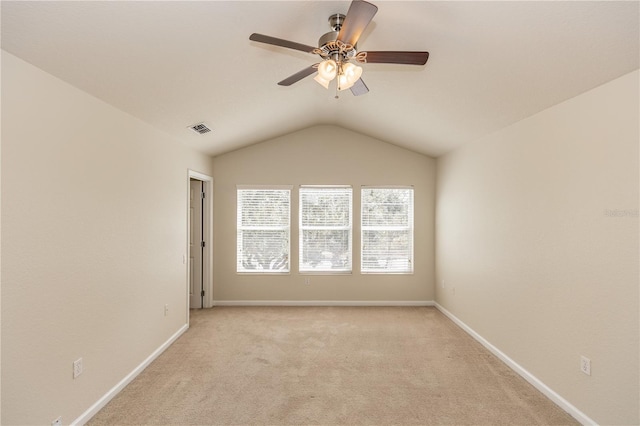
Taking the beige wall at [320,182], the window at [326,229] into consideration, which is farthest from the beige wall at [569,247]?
the window at [326,229]

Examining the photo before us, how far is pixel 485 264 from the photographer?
154 inches

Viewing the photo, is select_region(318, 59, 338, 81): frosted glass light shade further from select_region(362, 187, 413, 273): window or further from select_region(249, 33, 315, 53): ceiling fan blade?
select_region(362, 187, 413, 273): window

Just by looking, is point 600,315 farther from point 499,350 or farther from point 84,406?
point 84,406

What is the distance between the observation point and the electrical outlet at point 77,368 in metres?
2.39

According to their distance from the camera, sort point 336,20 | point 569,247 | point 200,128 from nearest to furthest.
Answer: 1. point 336,20
2. point 569,247
3. point 200,128

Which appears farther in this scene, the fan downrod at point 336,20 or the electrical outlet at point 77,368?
the electrical outlet at point 77,368

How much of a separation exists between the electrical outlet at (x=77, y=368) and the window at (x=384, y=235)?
408cm

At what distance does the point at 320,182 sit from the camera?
5602mm

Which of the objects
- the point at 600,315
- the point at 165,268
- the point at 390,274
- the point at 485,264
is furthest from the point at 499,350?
the point at 165,268

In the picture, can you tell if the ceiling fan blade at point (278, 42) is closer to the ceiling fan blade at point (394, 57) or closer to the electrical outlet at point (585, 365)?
the ceiling fan blade at point (394, 57)

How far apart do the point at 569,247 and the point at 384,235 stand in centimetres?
317

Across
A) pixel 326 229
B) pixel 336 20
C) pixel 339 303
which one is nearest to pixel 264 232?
pixel 326 229

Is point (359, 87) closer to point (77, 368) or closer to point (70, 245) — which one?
point (70, 245)

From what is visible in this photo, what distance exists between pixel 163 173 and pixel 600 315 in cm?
420
